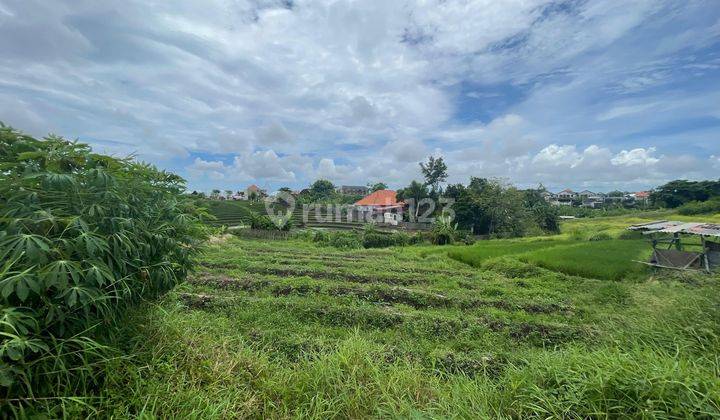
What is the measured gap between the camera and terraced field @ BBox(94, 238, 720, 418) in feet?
6.53

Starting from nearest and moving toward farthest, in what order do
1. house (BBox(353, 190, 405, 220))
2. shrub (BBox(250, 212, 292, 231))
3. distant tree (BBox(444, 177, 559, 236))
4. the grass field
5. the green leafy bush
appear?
the green leafy bush, the grass field, shrub (BBox(250, 212, 292, 231)), distant tree (BBox(444, 177, 559, 236)), house (BBox(353, 190, 405, 220))

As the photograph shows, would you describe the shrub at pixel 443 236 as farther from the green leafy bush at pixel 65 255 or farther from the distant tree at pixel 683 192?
the distant tree at pixel 683 192

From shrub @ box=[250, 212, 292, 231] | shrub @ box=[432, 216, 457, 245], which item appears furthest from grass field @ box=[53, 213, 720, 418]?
shrub @ box=[250, 212, 292, 231]

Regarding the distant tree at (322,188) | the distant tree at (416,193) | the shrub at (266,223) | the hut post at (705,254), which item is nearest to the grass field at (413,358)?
the hut post at (705,254)

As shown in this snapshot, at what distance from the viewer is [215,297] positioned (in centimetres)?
607

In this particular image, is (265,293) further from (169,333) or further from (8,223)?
(8,223)

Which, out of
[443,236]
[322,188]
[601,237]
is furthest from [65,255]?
[322,188]

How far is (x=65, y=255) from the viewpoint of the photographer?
5.65 feet

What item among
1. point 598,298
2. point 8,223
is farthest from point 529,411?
point 598,298

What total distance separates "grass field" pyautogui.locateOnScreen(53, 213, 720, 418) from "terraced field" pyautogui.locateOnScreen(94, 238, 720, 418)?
1cm

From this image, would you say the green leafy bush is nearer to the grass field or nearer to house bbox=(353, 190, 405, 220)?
the grass field

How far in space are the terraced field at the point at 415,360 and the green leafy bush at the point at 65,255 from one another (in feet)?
1.13

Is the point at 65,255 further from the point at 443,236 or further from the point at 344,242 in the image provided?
the point at 443,236

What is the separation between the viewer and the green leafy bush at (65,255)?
153 cm
